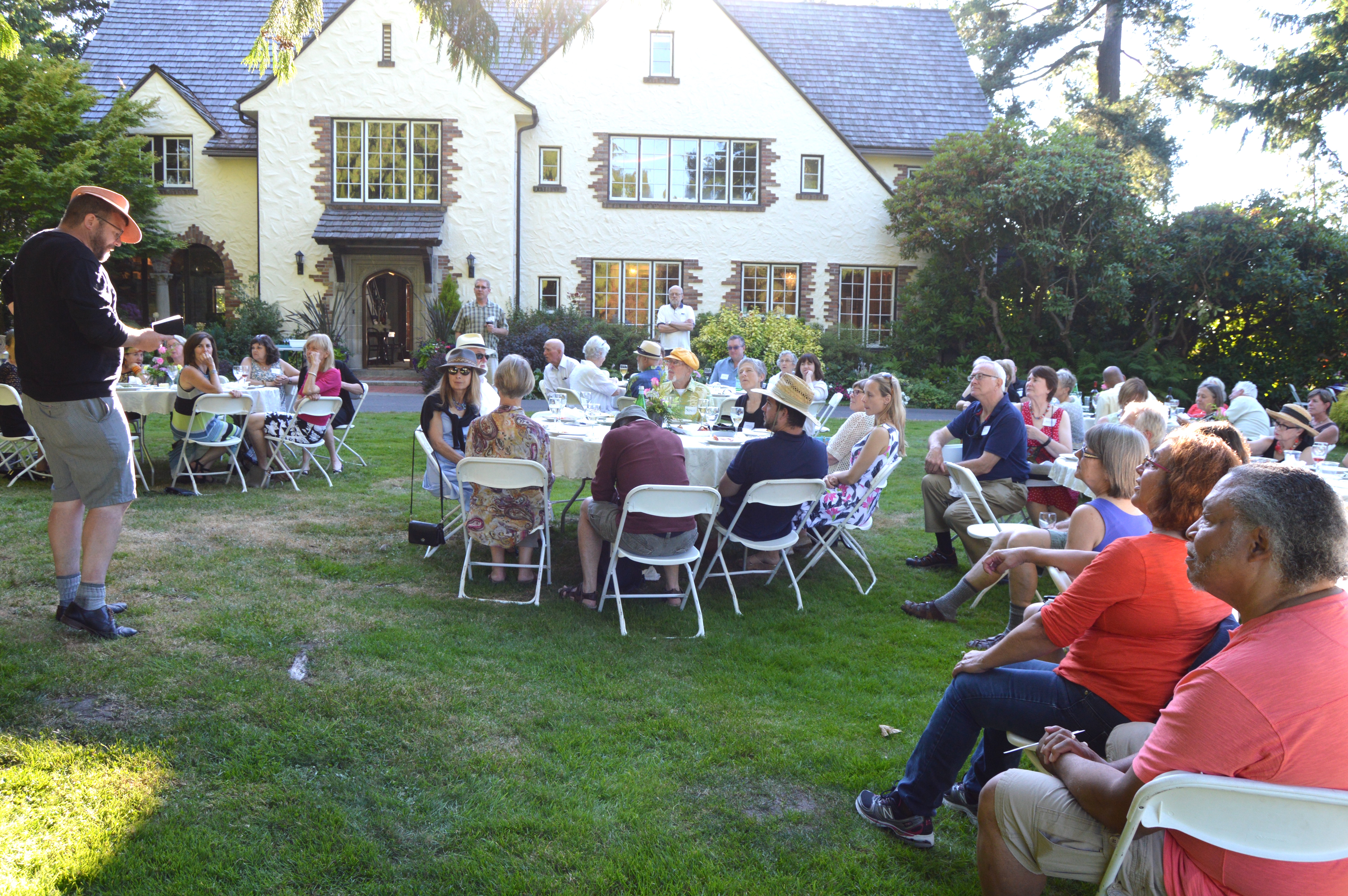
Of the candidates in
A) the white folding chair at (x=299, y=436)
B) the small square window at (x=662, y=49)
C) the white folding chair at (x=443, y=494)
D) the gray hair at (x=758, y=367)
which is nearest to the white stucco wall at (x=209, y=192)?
the small square window at (x=662, y=49)

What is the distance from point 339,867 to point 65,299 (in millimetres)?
2891

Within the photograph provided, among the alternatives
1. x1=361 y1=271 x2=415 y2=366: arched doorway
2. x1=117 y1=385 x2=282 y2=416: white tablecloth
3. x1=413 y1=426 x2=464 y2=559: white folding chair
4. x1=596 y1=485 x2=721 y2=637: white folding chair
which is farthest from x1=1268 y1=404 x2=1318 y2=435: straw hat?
x1=361 y1=271 x2=415 y2=366: arched doorway

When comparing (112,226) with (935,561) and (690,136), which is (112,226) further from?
(690,136)

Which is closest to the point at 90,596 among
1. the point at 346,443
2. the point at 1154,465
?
the point at 1154,465

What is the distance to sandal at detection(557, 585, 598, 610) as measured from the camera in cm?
529

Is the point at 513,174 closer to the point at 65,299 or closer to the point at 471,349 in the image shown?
the point at 471,349

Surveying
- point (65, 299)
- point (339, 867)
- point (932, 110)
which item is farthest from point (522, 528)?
point (932, 110)

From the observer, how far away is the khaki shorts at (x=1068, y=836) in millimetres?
1990

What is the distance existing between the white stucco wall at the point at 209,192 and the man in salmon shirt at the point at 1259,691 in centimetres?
2219

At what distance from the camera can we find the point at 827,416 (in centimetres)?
1241

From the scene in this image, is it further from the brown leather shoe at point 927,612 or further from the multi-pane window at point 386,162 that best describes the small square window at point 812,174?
the brown leather shoe at point 927,612

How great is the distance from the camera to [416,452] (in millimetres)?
10344

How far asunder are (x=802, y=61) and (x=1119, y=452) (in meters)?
22.3

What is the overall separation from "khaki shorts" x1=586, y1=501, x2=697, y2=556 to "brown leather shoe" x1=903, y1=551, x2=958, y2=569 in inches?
83.2
